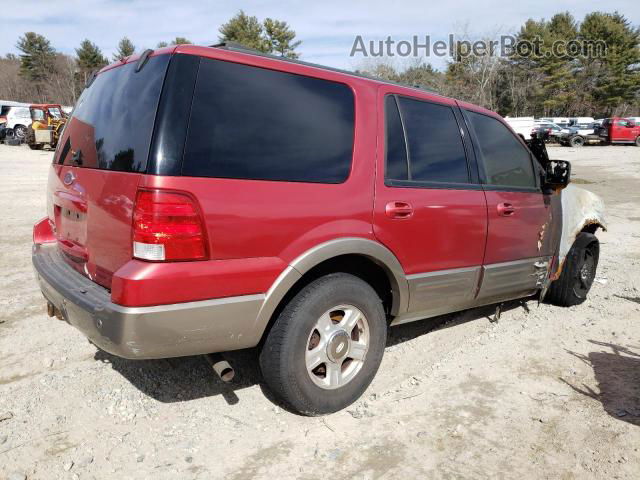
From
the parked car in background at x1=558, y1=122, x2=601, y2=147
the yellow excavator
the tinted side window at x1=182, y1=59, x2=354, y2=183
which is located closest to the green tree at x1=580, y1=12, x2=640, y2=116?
the parked car in background at x1=558, y1=122, x2=601, y2=147

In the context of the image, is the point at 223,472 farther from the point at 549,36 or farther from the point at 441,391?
the point at 549,36

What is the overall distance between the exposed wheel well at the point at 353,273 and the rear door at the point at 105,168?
0.86m

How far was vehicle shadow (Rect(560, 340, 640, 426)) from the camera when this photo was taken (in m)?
3.04

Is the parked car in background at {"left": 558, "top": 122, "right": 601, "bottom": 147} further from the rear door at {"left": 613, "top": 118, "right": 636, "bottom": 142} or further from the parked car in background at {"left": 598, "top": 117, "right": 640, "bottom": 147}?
the rear door at {"left": 613, "top": 118, "right": 636, "bottom": 142}

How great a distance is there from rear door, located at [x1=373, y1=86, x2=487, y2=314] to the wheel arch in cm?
8

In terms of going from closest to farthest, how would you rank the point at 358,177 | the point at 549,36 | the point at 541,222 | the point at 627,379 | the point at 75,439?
the point at 75,439
the point at 358,177
the point at 627,379
the point at 541,222
the point at 549,36

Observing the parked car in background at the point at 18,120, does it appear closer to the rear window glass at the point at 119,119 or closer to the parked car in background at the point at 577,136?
the rear window glass at the point at 119,119

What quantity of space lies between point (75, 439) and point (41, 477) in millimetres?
299

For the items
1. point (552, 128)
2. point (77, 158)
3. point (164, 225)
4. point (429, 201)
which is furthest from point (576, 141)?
point (164, 225)

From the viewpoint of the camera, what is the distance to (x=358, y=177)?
112 inches

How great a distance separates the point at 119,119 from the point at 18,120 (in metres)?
32.3

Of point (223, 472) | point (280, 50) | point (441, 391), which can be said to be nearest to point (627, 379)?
point (441, 391)

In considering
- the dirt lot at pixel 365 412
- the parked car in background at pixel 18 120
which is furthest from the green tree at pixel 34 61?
the dirt lot at pixel 365 412

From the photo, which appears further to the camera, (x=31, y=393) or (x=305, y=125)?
(x=31, y=393)
